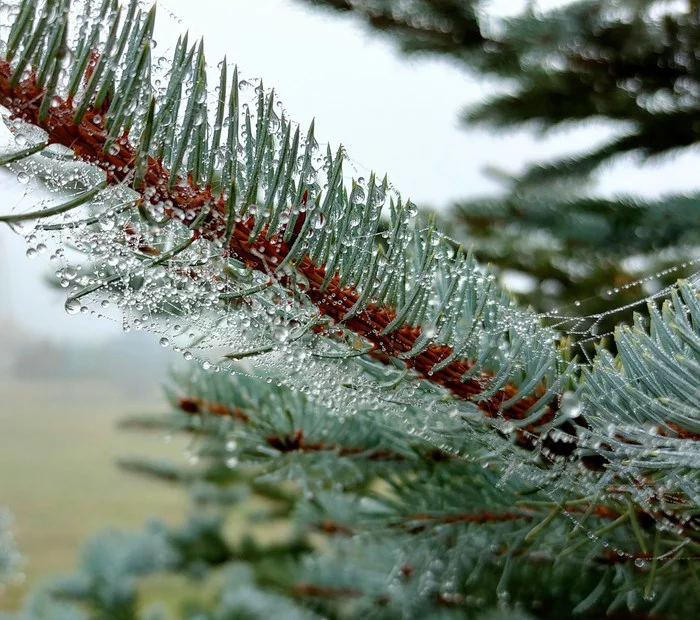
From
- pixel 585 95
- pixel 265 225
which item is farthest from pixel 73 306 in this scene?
pixel 585 95

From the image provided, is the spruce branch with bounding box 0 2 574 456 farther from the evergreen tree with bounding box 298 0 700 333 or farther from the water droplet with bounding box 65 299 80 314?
the evergreen tree with bounding box 298 0 700 333

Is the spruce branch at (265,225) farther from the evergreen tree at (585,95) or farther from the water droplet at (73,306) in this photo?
the evergreen tree at (585,95)

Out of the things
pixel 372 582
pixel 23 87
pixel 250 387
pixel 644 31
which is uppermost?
pixel 644 31

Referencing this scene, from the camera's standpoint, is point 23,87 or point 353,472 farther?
point 353,472

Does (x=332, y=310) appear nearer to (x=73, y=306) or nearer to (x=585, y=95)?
(x=73, y=306)

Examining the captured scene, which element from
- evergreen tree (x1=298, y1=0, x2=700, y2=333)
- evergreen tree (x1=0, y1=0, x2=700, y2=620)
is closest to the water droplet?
evergreen tree (x1=0, y1=0, x2=700, y2=620)

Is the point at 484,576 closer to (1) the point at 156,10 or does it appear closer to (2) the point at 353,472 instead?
(2) the point at 353,472

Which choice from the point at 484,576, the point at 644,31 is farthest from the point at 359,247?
the point at 644,31
